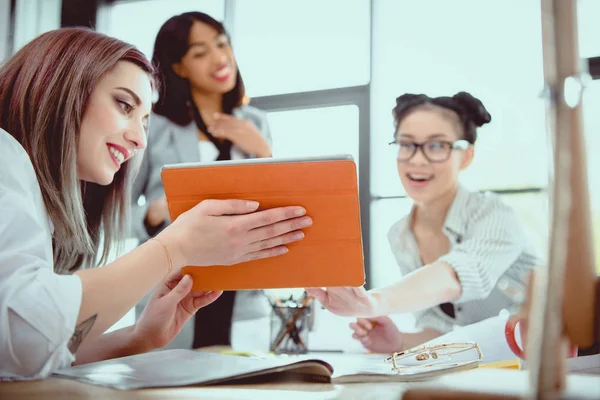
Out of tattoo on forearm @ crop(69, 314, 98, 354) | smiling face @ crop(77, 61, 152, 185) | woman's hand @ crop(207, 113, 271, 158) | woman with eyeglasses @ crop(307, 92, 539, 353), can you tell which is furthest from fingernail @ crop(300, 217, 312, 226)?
woman's hand @ crop(207, 113, 271, 158)

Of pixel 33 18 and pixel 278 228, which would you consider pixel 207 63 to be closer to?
pixel 33 18

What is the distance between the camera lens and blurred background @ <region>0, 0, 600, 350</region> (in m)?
2.17

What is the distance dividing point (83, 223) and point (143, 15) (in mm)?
2102

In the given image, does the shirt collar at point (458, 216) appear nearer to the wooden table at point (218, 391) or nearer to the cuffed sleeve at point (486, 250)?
the cuffed sleeve at point (486, 250)

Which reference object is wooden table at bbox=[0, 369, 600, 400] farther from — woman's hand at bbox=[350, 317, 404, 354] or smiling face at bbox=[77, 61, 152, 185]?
woman's hand at bbox=[350, 317, 404, 354]

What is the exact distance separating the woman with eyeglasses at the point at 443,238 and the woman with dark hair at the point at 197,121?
2.02 feet

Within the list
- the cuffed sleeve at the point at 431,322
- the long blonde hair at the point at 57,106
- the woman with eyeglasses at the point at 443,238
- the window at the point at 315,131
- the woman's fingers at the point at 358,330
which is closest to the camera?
the long blonde hair at the point at 57,106

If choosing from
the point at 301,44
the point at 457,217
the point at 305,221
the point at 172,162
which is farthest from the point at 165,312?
the point at 301,44

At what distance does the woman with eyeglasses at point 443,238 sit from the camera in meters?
1.74

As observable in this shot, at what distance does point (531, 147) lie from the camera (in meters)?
2.15

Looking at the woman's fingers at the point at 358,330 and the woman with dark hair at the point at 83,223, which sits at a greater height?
the woman with dark hair at the point at 83,223

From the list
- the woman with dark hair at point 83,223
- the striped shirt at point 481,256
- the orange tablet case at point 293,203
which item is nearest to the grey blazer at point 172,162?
the striped shirt at point 481,256

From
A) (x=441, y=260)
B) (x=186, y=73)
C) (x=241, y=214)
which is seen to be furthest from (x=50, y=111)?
(x=186, y=73)

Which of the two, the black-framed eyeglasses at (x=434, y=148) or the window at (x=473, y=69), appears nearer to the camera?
the black-framed eyeglasses at (x=434, y=148)
